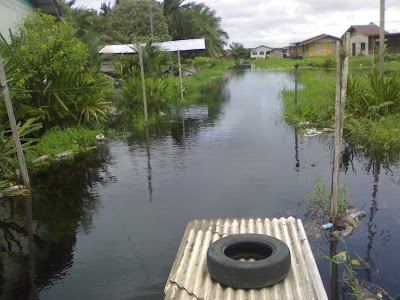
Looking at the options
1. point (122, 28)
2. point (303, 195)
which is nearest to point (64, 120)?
point (303, 195)

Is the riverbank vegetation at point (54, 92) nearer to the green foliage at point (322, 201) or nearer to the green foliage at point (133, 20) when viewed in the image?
the green foliage at point (322, 201)

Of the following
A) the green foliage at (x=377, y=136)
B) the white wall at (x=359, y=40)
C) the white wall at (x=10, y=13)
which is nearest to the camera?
the green foliage at (x=377, y=136)

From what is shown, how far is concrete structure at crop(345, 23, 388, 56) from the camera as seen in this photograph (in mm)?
47156

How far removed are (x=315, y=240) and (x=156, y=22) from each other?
121 ft

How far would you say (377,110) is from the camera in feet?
36.2

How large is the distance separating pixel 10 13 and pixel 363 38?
4425 centimetres

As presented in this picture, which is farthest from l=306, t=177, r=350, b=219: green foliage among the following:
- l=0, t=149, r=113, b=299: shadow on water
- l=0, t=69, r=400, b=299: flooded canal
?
l=0, t=149, r=113, b=299: shadow on water

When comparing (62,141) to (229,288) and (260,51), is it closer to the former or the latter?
(229,288)

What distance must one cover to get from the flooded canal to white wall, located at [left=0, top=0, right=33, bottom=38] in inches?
222

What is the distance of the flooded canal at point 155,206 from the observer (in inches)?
188

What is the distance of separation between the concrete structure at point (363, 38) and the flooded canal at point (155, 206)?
41.2 meters

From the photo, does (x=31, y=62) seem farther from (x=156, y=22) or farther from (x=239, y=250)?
(x=156, y=22)

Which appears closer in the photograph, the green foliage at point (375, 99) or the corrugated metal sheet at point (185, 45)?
the green foliage at point (375, 99)

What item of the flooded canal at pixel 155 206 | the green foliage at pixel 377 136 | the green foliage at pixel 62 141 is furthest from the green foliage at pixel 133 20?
the green foliage at pixel 377 136
